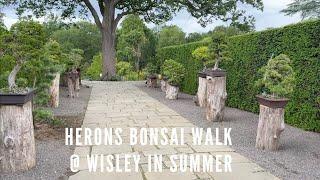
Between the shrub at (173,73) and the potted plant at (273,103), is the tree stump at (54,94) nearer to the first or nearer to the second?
the shrub at (173,73)

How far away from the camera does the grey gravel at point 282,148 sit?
3.97 metres

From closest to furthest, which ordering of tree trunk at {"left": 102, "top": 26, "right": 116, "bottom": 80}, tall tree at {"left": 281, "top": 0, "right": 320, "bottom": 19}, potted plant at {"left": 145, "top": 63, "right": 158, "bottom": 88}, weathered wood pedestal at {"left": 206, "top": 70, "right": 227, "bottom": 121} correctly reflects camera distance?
weathered wood pedestal at {"left": 206, "top": 70, "right": 227, "bottom": 121} → potted plant at {"left": 145, "top": 63, "right": 158, "bottom": 88} → tall tree at {"left": 281, "top": 0, "right": 320, "bottom": 19} → tree trunk at {"left": 102, "top": 26, "right": 116, "bottom": 80}

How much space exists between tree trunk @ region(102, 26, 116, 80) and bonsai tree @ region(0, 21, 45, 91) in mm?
15088

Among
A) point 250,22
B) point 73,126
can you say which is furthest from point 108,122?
point 250,22

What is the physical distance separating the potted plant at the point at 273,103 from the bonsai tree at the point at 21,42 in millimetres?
3008

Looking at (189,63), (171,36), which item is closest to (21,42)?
(189,63)

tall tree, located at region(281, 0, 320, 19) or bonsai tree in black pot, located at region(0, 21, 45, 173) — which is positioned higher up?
tall tree, located at region(281, 0, 320, 19)

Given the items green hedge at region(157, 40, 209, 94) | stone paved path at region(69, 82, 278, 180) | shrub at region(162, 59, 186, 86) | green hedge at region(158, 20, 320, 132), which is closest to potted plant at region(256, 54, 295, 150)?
stone paved path at region(69, 82, 278, 180)

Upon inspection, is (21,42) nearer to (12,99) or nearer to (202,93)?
(12,99)

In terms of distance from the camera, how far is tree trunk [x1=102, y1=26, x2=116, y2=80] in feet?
64.4

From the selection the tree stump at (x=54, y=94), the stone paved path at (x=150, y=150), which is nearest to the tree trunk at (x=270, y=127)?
the stone paved path at (x=150, y=150)

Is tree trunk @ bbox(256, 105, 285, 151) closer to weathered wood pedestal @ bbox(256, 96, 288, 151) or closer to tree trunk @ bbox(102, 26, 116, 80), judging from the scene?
weathered wood pedestal @ bbox(256, 96, 288, 151)

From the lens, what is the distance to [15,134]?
380 centimetres

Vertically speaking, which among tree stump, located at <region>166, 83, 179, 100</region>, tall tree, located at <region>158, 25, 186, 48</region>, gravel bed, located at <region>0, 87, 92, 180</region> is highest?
tall tree, located at <region>158, 25, 186, 48</region>
